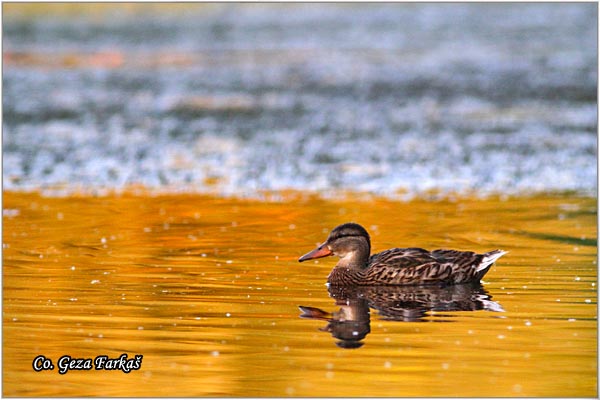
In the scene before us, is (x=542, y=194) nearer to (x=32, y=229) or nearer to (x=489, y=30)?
(x=32, y=229)

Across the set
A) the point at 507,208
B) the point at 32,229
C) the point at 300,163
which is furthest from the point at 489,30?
the point at 32,229

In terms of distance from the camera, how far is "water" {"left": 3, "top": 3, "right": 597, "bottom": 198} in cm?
1681

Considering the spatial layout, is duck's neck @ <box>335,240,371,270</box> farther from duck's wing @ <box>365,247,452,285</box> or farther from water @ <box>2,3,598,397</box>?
water @ <box>2,3,598,397</box>

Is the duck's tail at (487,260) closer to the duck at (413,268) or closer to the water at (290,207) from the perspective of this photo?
the duck at (413,268)

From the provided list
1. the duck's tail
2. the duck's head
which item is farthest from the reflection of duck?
the duck's head

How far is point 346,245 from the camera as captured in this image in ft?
35.2

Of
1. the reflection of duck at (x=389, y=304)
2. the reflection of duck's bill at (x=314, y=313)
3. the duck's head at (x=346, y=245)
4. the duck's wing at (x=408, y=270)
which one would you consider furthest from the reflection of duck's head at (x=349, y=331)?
the duck's head at (x=346, y=245)

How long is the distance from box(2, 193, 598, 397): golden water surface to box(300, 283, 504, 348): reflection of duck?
0.20 feet

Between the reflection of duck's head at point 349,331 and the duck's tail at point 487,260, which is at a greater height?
the duck's tail at point 487,260

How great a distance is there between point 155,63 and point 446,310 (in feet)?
70.0

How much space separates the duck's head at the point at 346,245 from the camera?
10672 mm

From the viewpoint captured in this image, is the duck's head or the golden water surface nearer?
the golden water surface

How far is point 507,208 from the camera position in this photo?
14141mm

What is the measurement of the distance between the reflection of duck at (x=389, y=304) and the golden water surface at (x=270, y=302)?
0.06m
